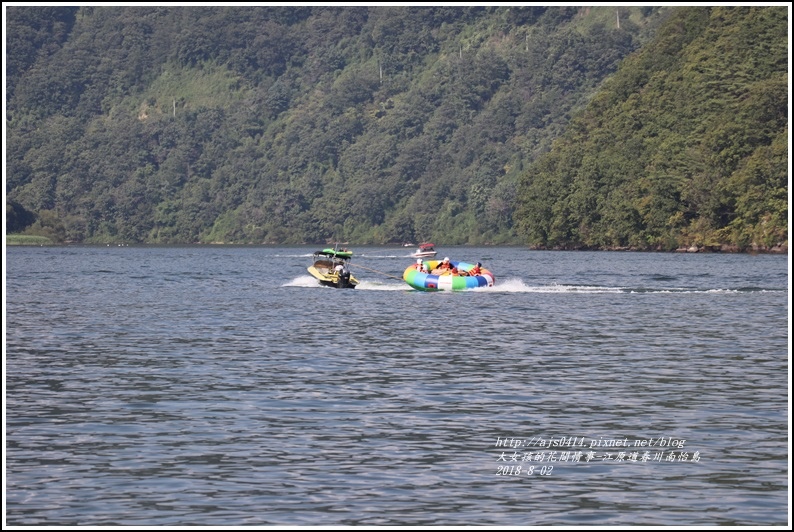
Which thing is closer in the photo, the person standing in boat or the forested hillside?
the person standing in boat

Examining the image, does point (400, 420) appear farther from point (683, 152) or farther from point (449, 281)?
point (683, 152)

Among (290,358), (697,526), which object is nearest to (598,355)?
(290,358)

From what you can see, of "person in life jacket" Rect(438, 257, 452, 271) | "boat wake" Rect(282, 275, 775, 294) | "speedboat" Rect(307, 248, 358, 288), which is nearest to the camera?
"boat wake" Rect(282, 275, 775, 294)

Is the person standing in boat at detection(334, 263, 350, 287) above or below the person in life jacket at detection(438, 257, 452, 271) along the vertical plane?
below

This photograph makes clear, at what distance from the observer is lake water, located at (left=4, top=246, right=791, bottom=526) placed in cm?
1950

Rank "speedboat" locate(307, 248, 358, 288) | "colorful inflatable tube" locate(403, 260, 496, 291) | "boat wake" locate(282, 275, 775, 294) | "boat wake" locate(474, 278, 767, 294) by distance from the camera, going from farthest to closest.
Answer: "speedboat" locate(307, 248, 358, 288) < "colorful inflatable tube" locate(403, 260, 496, 291) < "boat wake" locate(282, 275, 775, 294) < "boat wake" locate(474, 278, 767, 294)

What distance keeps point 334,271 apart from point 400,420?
53.7m

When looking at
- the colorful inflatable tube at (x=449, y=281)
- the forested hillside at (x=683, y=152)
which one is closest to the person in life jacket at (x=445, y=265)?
the colorful inflatable tube at (x=449, y=281)

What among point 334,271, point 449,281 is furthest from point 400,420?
point 334,271

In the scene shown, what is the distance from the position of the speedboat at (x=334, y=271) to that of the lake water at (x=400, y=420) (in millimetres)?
22633

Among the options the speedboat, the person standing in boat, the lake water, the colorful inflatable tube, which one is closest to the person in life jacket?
the colorful inflatable tube

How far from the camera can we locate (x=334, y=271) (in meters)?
79.9

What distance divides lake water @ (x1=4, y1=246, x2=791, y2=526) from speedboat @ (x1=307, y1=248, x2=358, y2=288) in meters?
22.6

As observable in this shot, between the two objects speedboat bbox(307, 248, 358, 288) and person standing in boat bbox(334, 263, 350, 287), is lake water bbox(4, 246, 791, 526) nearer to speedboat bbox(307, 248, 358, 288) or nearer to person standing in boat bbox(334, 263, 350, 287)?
person standing in boat bbox(334, 263, 350, 287)
